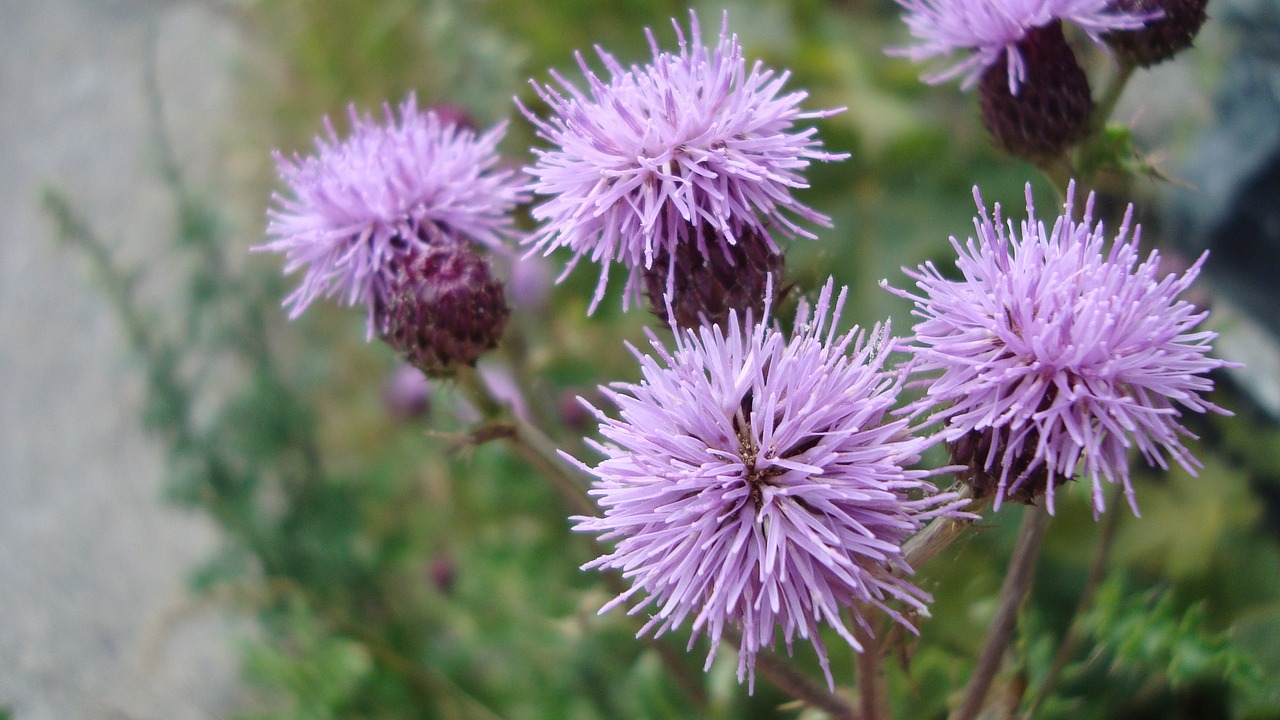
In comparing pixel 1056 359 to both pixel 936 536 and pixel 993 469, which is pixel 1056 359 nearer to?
pixel 993 469

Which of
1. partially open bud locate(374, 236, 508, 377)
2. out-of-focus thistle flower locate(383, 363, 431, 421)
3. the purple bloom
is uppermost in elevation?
out-of-focus thistle flower locate(383, 363, 431, 421)

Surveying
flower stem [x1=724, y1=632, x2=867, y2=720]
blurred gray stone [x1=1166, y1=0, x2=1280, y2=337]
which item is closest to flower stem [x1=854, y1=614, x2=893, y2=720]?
flower stem [x1=724, y1=632, x2=867, y2=720]

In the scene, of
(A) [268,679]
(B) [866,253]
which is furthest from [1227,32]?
(A) [268,679]

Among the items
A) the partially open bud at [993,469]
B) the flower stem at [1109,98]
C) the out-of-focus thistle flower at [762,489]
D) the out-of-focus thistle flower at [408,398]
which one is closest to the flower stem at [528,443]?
the out-of-focus thistle flower at [762,489]

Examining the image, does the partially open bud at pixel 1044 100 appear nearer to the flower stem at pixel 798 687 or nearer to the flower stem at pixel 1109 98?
the flower stem at pixel 1109 98

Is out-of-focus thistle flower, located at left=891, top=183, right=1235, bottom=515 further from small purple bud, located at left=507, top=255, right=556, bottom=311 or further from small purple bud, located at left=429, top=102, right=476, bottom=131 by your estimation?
small purple bud, located at left=507, top=255, right=556, bottom=311

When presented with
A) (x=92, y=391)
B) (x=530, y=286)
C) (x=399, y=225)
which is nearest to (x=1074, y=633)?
(x=399, y=225)
